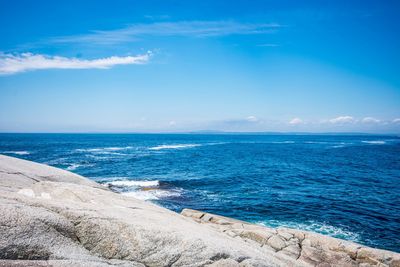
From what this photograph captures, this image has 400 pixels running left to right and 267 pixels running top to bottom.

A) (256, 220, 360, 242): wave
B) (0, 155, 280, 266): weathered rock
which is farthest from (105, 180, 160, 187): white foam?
(0, 155, 280, 266): weathered rock

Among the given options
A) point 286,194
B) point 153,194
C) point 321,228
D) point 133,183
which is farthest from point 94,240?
point 133,183

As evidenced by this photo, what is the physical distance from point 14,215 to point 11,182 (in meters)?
6.48

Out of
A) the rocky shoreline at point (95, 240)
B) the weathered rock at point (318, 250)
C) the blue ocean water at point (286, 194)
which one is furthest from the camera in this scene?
the blue ocean water at point (286, 194)

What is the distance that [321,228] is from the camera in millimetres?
24406

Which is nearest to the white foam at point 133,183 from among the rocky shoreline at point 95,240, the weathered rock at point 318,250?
the weathered rock at point 318,250

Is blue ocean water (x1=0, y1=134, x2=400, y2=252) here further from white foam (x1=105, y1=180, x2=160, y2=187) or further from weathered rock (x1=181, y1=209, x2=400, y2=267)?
weathered rock (x1=181, y1=209, x2=400, y2=267)

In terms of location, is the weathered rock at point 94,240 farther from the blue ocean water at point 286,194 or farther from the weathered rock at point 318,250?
the blue ocean water at point 286,194


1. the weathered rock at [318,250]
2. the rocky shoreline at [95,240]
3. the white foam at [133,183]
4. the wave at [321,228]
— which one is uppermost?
the rocky shoreline at [95,240]

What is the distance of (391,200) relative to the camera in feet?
111

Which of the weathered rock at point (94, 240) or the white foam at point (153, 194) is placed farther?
the white foam at point (153, 194)

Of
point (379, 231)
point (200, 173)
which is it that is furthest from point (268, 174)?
point (379, 231)

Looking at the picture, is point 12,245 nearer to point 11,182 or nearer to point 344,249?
point 11,182

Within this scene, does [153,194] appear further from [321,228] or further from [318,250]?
[318,250]

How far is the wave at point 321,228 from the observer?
74.7 feet
